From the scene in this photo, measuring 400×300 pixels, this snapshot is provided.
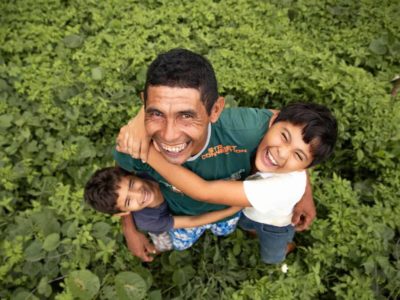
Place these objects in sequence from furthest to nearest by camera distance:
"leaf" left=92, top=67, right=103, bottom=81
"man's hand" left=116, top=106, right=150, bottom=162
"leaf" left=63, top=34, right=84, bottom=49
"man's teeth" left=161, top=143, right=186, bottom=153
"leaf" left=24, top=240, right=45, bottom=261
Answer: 1. "leaf" left=63, top=34, right=84, bottom=49
2. "leaf" left=92, top=67, right=103, bottom=81
3. "leaf" left=24, top=240, right=45, bottom=261
4. "man's hand" left=116, top=106, right=150, bottom=162
5. "man's teeth" left=161, top=143, right=186, bottom=153

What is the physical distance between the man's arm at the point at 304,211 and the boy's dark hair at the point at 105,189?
1100 mm

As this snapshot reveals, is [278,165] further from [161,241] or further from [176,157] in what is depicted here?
[161,241]

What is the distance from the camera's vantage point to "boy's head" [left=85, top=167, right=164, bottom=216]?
2.21m

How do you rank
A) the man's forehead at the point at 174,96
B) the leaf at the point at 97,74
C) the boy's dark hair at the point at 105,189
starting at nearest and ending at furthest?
1. the man's forehead at the point at 174,96
2. the boy's dark hair at the point at 105,189
3. the leaf at the point at 97,74

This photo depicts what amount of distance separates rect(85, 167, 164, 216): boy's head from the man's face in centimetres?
57

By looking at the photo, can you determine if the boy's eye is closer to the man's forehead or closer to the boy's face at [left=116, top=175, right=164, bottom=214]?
the man's forehead

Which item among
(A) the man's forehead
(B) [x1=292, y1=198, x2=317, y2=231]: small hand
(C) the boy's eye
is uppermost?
(A) the man's forehead

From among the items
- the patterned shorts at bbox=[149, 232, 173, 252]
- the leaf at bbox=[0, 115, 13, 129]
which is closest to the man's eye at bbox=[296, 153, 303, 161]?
the patterned shorts at bbox=[149, 232, 173, 252]

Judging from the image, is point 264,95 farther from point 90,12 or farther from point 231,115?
point 90,12

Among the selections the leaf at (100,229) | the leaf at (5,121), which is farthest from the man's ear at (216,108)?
the leaf at (5,121)

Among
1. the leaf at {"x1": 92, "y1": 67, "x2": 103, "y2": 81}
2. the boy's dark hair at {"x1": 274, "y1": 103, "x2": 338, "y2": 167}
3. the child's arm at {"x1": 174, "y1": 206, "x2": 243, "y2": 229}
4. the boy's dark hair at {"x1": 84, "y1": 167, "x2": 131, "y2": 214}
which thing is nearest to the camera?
the boy's dark hair at {"x1": 274, "y1": 103, "x2": 338, "y2": 167}

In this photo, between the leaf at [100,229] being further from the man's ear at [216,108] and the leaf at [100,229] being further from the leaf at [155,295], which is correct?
the man's ear at [216,108]

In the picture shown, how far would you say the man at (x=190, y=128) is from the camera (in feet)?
5.39

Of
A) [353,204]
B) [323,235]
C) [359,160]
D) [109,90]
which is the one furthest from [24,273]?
→ [359,160]
